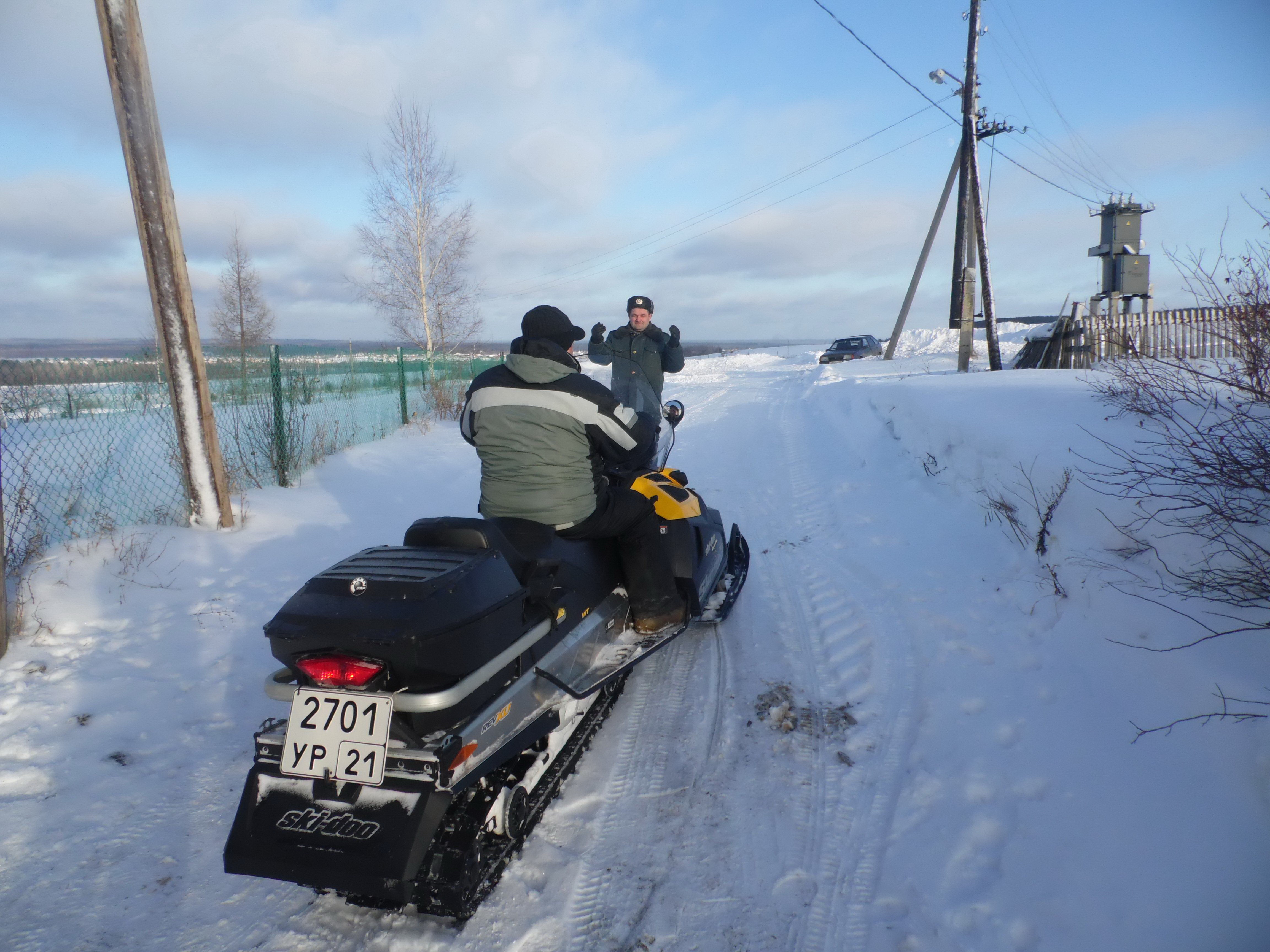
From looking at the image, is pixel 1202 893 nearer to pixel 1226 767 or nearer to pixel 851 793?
pixel 1226 767

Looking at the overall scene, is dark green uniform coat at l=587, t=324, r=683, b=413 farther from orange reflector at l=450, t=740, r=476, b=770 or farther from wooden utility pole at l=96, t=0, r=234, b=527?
orange reflector at l=450, t=740, r=476, b=770

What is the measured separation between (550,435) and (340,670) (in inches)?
51.8

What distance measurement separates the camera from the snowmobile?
1956 millimetres

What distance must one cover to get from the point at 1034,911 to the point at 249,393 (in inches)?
303

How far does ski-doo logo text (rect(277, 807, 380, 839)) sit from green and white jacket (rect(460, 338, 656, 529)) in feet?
4.45

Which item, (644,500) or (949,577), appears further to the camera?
(949,577)

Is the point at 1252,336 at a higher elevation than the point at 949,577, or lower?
higher

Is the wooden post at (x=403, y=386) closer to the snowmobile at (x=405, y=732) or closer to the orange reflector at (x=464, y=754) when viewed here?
the snowmobile at (x=405, y=732)

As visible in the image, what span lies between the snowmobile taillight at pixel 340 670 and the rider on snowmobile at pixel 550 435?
111 centimetres

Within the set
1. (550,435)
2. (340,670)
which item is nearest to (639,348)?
(550,435)

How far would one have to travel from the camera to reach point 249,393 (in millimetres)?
7273

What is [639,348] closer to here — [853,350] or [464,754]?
[464,754]

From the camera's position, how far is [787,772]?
285cm

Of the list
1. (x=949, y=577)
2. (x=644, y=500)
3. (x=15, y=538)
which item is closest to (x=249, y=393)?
(x=15, y=538)
